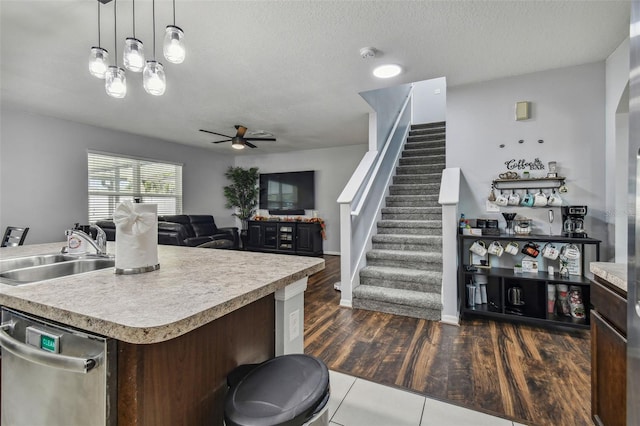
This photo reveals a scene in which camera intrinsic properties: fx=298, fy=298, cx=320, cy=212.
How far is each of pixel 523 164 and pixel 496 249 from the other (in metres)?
0.90

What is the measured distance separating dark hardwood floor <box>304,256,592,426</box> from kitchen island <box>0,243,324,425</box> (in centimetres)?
121

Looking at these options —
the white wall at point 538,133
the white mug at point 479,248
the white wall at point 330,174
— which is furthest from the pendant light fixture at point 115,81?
the white wall at point 330,174

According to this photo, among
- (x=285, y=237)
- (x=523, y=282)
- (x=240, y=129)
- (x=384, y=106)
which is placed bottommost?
(x=523, y=282)

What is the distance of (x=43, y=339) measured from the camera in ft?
2.68

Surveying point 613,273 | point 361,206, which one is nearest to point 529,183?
point 361,206

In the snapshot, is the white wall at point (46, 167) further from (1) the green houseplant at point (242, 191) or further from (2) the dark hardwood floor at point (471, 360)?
(2) the dark hardwood floor at point (471, 360)

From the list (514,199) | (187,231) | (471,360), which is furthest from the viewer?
(187,231)

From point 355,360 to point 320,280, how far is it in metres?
2.25

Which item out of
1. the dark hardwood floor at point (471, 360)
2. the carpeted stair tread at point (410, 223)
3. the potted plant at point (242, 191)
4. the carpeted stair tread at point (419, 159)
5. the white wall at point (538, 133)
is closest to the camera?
the dark hardwood floor at point (471, 360)

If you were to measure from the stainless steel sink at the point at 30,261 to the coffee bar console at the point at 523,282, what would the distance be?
10.3 ft

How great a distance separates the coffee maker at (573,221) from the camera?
103 inches

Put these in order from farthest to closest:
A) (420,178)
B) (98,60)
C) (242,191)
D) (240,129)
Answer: (242,191)
(240,129)
(420,178)
(98,60)

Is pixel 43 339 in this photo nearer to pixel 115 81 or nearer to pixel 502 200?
pixel 115 81

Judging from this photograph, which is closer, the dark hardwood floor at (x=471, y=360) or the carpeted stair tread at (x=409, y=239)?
the dark hardwood floor at (x=471, y=360)
